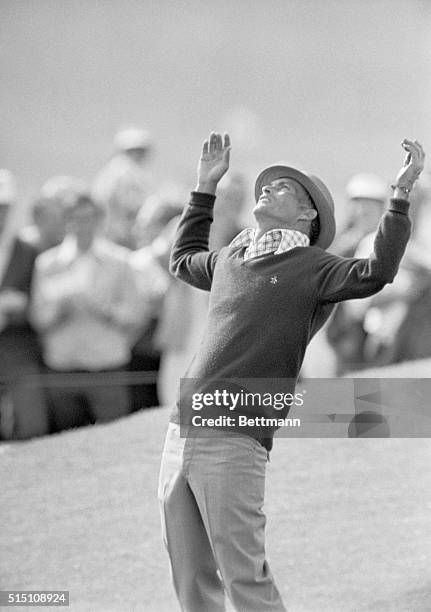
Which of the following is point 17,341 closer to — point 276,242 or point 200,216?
point 200,216

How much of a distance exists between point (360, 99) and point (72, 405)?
1419 millimetres

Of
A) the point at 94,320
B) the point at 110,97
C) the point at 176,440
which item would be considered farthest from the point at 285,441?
the point at 110,97

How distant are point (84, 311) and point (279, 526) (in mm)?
1180

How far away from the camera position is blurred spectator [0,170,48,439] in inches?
154

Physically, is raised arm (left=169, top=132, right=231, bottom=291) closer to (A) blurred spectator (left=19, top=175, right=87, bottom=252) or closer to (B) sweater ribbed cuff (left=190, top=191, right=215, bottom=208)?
(B) sweater ribbed cuff (left=190, top=191, right=215, bottom=208)

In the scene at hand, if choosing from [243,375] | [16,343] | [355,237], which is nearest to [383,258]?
[243,375]

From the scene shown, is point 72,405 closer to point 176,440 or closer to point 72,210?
point 72,210

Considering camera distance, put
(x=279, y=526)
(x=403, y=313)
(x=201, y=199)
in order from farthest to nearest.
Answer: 1. (x=403, y=313)
2. (x=279, y=526)
3. (x=201, y=199)

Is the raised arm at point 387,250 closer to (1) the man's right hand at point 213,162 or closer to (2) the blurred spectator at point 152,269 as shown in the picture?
(1) the man's right hand at point 213,162

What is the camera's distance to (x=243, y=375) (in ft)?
9.34

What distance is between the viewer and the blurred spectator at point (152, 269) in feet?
13.4

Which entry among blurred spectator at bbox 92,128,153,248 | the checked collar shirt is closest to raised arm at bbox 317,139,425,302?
the checked collar shirt

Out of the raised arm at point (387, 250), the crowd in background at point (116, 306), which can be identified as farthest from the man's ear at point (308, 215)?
the crowd in background at point (116, 306)

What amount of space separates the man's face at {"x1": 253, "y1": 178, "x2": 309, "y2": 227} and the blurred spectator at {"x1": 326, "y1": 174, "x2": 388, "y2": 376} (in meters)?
0.96
